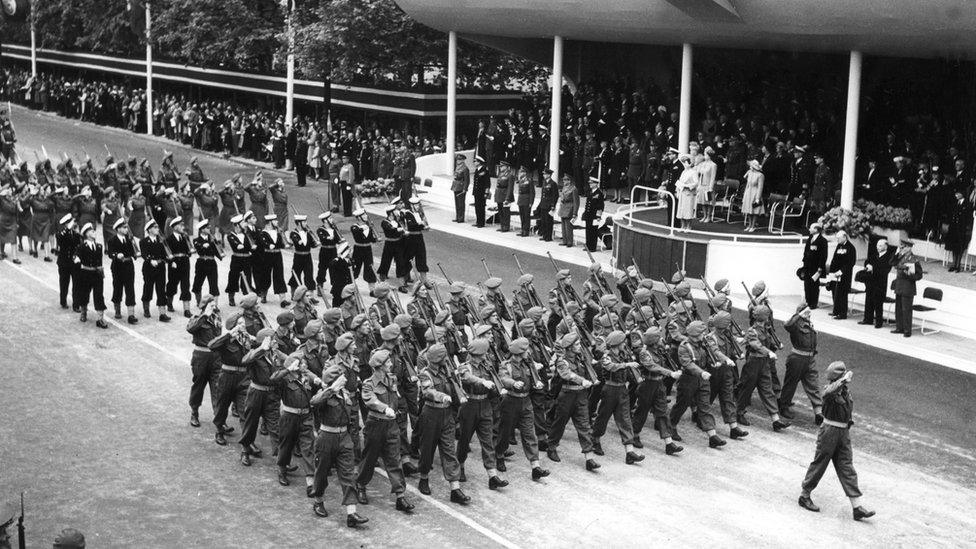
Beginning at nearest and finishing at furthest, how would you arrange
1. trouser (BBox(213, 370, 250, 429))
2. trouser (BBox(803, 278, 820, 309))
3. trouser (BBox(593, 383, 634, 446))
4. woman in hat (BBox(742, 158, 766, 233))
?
1. trouser (BBox(593, 383, 634, 446))
2. trouser (BBox(213, 370, 250, 429))
3. trouser (BBox(803, 278, 820, 309))
4. woman in hat (BBox(742, 158, 766, 233))

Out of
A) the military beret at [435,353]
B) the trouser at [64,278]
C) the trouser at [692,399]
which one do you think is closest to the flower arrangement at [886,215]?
the trouser at [692,399]

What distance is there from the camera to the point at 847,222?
23.3 meters

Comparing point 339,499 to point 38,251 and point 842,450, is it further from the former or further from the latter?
point 38,251

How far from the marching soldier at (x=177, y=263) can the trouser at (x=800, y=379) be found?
948cm

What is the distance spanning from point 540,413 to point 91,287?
8496 mm

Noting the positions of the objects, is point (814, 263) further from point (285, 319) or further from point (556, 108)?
point (285, 319)

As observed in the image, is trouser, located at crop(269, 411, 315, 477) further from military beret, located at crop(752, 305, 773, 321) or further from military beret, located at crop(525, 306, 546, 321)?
military beret, located at crop(752, 305, 773, 321)

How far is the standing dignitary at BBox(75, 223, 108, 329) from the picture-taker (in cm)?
1995

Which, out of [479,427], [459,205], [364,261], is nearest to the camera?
[479,427]

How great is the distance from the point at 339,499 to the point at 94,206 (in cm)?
1361

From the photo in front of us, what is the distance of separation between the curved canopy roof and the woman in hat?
2.71 meters

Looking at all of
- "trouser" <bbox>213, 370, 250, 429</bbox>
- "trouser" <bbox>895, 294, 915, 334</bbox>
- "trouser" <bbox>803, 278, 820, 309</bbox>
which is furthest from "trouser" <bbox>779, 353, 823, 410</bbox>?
"trouser" <bbox>213, 370, 250, 429</bbox>

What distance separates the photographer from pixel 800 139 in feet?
87.4

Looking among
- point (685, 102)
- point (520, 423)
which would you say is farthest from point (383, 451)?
point (685, 102)
